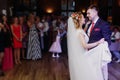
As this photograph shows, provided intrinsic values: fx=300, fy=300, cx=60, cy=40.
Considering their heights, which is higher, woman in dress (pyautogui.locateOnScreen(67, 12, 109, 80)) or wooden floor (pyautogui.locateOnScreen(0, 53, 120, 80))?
woman in dress (pyautogui.locateOnScreen(67, 12, 109, 80))

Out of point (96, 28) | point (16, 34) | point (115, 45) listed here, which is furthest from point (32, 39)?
point (96, 28)

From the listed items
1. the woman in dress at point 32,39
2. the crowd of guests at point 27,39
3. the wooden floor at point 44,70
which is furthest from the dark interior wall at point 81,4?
the woman in dress at point 32,39

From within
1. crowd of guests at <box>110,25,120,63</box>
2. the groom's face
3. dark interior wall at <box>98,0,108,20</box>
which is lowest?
crowd of guests at <box>110,25,120,63</box>

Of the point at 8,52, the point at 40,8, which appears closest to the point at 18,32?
the point at 8,52

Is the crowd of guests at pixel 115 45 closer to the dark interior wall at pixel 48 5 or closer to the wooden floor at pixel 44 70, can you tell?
the wooden floor at pixel 44 70

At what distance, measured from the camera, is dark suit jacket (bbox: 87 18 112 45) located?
14.4 ft

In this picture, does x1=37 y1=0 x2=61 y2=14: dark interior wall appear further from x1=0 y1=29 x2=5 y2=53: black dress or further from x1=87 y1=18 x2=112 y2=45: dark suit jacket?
x1=87 y1=18 x2=112 y2=45: dark suit jacket

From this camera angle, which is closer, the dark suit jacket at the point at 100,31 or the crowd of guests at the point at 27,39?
the dark suit jacket at the point at 100,31

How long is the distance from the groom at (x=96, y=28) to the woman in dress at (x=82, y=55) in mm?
111

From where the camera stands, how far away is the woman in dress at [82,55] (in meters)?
4.37

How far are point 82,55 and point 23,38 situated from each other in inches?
200

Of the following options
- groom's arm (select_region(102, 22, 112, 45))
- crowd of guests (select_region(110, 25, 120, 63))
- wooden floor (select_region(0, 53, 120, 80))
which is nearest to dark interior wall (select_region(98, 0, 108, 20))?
crowd of guests (select_region(110, 25, 120, 63))

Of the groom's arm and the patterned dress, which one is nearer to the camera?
the groom's arm

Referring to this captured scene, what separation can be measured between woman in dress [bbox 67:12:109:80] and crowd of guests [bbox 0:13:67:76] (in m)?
2.71
